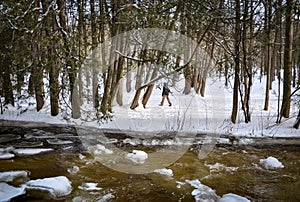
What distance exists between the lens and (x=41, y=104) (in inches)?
426

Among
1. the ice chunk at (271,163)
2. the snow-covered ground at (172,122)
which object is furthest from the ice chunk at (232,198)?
the snow-covered ground at (172,122)

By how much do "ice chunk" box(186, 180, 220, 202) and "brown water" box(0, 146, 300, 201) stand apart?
3.6 inches

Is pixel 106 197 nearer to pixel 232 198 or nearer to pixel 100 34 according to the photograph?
pixel 232 198

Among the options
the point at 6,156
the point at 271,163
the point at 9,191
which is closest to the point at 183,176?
the point at 271,163

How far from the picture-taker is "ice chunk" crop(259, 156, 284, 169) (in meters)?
5.68

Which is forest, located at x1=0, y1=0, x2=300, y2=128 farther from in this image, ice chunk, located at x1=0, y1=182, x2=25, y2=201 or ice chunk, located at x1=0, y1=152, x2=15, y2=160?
ice chunk, located at x1=0, y1=182, x2=25, y2=201

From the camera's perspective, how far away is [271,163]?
5.75 m

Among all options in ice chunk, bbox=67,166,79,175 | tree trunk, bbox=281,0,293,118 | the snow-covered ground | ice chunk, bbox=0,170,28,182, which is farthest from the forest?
ice chunk, bbox=0,170,28,182

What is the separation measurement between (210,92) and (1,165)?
1669 cm

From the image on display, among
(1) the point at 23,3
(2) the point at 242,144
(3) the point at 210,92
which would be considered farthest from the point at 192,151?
(3) the point at 210,92

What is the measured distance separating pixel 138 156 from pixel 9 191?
2.55m

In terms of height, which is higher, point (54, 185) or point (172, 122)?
point (172, 122)

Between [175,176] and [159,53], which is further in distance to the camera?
[159,53]

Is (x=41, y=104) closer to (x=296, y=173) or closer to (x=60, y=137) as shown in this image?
(x=60, y=137)
